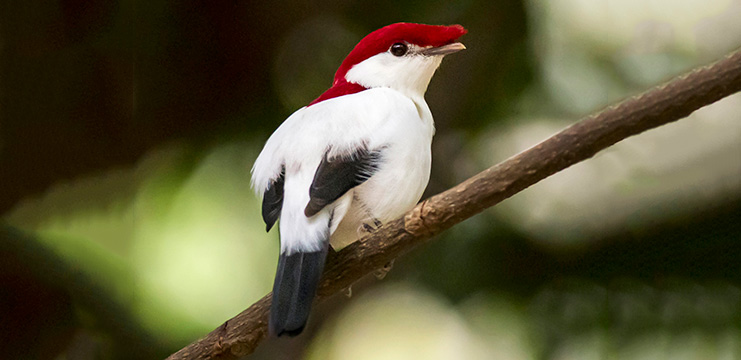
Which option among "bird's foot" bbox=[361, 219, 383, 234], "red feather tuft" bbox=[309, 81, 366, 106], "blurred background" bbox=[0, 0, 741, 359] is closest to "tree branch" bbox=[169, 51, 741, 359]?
"bird's foot" bbox=[361, 219, 383, 234]

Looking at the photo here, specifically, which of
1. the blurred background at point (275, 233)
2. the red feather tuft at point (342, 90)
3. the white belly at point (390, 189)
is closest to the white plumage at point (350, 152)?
the white belly at point (390, 189)

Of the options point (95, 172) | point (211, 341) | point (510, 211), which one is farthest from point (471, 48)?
point (211, 341)

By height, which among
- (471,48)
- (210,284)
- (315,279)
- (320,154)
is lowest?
(210,284)

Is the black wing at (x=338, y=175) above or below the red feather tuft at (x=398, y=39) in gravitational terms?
below

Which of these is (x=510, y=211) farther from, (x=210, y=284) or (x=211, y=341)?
(x=211, y=341)

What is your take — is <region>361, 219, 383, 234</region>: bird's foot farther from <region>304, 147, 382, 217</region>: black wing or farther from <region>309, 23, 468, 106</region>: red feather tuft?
<region>309, 23, 468, 106</region>: red feather tuft

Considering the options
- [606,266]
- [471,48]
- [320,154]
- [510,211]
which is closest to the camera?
[320,154]

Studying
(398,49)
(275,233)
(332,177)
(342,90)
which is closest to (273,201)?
(332,177)

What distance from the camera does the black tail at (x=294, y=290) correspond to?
3.74 ft

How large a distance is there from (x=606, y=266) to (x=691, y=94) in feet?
4.49

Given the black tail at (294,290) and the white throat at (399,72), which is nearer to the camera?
the black tail at (294,290)

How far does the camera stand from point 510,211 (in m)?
2.42

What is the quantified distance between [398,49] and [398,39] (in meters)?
0.02

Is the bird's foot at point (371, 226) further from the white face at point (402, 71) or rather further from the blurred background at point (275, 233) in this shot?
the blurred background at point (275, 233)
